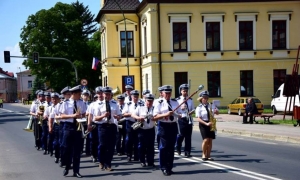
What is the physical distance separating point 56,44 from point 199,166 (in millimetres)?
50993

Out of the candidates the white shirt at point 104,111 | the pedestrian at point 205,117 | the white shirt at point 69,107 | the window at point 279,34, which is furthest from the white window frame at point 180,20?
the white shirt at point 69,107

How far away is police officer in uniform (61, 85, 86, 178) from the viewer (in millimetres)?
11188

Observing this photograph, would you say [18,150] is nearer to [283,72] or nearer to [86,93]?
[86,93]

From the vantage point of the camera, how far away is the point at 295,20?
42625mm

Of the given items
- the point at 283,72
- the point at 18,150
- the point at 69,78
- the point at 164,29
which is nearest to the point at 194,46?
the point at 164,29

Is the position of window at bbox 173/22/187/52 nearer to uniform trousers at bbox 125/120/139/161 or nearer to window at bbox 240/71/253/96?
window at bbox 240/71/253/96

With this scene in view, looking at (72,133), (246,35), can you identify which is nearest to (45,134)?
(72,133)

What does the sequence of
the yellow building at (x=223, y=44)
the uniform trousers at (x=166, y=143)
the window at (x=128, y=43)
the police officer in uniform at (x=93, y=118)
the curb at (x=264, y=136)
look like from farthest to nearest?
the window at (x=128, y=43) → the yellow building at (x=223, y=44) → the curb at (x=264, y=136) → the police officer in uniform at (x=93, y=118) → the uniform trousers at (x=166, y=143)

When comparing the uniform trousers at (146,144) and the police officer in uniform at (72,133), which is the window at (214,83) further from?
the police officer in uniform at (72,133)

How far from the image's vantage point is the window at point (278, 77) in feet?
142

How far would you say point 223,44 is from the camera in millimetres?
42625

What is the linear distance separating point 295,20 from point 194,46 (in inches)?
353

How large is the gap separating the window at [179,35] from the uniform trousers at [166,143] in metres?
31.4

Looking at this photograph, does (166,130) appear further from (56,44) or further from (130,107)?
(56,44)
